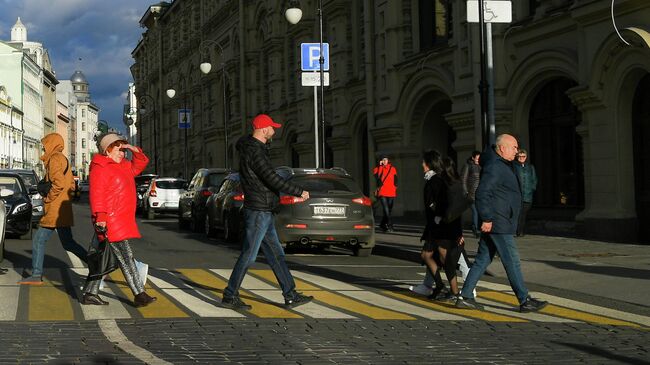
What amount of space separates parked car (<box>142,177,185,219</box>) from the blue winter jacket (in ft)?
80.5

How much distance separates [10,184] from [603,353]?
16569mm

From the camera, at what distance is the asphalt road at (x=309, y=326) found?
22.8 feet

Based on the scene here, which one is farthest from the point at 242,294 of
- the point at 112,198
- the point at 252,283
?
the point at 112,198

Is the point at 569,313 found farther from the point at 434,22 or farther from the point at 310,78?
the point at 434,22

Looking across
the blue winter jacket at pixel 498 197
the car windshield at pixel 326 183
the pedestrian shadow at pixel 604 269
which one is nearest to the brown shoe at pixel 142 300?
the blue winter jacket at pixel 498 197

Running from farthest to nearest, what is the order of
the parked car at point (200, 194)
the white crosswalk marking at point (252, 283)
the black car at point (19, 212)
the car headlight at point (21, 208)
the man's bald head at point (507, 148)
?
1. the parked car at point (200, 194)
2. the car headlight at point (21, 208)
3. the black car at point (19, 212)
4. the white crosswalk marking at point (252, 283)
5. the man's bald head at point (507, 148)

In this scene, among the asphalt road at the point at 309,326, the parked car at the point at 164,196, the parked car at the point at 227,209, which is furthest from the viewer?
the parked car at the point at 164,196

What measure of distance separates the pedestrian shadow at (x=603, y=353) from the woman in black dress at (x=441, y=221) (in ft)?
8.46

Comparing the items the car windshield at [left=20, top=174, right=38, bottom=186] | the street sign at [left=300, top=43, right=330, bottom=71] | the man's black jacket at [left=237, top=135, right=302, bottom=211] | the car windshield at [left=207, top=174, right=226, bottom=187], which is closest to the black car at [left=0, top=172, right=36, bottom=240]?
the car windshield at [left=207, top=174, right=226, bottom=187]

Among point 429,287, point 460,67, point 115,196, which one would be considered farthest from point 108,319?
point 460,67

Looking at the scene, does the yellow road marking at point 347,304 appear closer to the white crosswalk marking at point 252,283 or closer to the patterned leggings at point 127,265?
the white crosswalk marking at point 252,283

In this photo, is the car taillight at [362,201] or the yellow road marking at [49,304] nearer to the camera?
the yellow road marking at [49,304]

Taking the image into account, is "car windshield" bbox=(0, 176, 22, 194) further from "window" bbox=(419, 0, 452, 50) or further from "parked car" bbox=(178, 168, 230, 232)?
"window" bbox=(419, 0, 452, 50)

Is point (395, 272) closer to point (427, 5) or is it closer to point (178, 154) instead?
point (427, 5)
